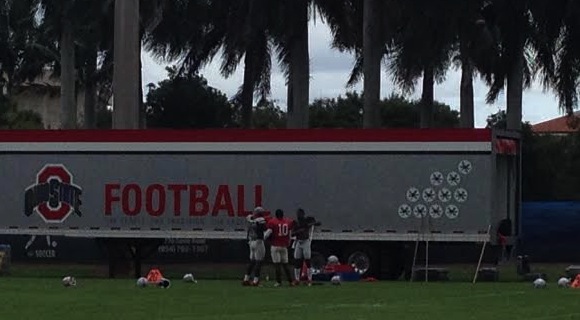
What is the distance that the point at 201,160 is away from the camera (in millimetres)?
37281

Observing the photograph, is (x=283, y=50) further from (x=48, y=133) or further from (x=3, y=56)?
(x=3, y=56)

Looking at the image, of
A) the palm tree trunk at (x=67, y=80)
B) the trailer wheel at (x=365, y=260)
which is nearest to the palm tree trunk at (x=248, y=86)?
the palm tree trunk at (x=67, y=80)

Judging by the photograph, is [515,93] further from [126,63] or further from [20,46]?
[20,46]

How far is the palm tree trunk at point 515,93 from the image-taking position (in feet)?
155

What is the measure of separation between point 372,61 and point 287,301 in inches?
790

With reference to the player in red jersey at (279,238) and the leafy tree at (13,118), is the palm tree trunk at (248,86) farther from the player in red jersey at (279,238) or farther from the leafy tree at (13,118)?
the leafy tree at (13,118)

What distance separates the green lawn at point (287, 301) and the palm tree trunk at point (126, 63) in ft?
37.4

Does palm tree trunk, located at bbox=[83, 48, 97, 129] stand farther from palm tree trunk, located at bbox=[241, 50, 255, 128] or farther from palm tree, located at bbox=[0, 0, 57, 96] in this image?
palm tree trunk, located at bbox=[241, 50, 255, 128]

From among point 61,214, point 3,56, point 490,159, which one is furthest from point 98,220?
point 3,56

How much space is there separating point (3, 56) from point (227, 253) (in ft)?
88.5

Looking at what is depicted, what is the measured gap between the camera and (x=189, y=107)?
65.8 m

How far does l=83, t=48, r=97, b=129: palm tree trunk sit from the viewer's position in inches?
2296

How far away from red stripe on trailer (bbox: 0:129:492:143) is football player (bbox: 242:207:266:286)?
3506mm

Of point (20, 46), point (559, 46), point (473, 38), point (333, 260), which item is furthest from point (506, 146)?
point (20, 46)
